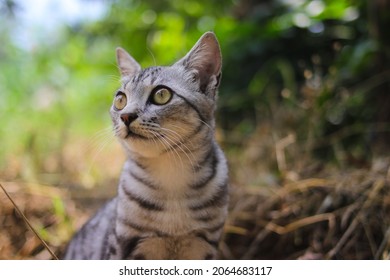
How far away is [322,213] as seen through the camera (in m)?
1.52

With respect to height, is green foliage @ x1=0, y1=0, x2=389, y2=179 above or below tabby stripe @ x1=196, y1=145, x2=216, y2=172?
above

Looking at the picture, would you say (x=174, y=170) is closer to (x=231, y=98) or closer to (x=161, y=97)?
(x=161, y=97)

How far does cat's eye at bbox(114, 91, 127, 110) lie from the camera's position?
1.11m

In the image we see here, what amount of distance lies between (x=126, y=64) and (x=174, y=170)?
1.10ft

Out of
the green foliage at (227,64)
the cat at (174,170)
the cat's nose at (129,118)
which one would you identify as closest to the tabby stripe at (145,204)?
the cat at (174,170)

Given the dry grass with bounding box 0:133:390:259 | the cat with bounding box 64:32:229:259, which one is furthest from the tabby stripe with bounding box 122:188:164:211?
the dry grass with bounding box 0:133:390:259

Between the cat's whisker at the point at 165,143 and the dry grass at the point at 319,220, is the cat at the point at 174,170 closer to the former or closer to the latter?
the cat's whisker at the point at 165,143

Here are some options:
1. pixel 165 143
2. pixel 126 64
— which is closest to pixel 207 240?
pixel 165 143

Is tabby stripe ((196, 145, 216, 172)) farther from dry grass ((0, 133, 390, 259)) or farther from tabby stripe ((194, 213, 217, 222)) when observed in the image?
dry grass ((0, 133, 390, 259))

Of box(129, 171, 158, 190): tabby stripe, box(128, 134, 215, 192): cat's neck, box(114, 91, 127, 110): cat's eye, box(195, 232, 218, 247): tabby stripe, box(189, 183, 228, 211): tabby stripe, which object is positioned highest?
box(114, 91, 127, 110): cat's eye

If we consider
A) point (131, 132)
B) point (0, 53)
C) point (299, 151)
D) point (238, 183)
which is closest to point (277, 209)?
point (238, 183)

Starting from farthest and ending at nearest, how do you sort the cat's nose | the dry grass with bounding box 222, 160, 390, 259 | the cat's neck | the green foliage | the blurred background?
the green foliage < the blurred background < the dry grass with bounding box 222, 160, 390, 259 < the cat's neck < the cat's nose

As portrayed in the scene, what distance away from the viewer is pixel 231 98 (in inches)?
92.8

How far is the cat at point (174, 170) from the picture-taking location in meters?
1.07
